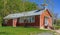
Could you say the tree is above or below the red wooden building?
above

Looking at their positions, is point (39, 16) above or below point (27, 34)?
above

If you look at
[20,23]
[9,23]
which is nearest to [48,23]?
[20,23]

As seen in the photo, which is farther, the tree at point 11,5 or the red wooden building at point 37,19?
the red wooden building at point 37,19

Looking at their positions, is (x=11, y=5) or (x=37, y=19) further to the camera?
(x=37, y=19)

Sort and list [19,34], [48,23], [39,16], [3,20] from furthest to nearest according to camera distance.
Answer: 1. [3,20]
2. [48,23]
3. [39,16]
4. [19,34]

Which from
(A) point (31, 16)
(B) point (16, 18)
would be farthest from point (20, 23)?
(A) point (31, 16)

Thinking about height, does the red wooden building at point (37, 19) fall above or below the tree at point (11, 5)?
below

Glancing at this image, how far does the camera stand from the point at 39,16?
1257 inches

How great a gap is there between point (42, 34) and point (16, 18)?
16.2 meters

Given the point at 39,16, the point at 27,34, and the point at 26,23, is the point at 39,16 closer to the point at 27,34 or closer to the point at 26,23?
the point at 26,23

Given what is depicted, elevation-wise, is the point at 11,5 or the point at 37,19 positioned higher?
the point at 11,5

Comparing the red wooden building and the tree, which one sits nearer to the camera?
the tree

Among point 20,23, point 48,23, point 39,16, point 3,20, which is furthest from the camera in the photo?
point 3,20

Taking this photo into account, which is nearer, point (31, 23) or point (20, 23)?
point (31, 23)
